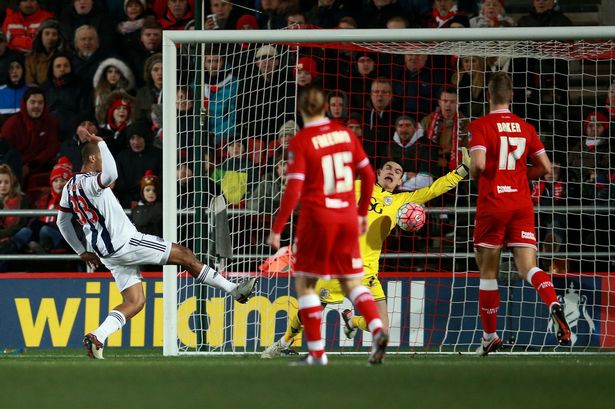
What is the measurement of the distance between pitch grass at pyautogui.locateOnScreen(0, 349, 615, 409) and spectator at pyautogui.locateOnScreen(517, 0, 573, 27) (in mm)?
6944

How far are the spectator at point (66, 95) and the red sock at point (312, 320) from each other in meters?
7.04

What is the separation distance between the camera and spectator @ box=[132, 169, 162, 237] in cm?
1171

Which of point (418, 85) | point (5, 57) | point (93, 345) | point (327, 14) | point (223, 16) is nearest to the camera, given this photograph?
point (93, 345)

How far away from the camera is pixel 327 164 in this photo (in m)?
6.82

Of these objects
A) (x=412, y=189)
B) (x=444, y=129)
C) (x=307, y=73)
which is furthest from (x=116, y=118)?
(x=444, y=129)

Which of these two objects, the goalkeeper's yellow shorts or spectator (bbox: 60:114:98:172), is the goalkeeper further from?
spectator (bbox: 60:114:98:172)

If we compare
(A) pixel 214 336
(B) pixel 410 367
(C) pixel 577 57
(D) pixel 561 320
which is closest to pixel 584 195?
(C) pixel 577 57

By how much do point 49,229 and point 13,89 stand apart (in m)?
2.17

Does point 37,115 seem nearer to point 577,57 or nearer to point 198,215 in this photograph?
point 198,215

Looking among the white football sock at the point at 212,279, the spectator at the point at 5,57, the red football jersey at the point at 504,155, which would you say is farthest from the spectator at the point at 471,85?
the spectator at the point at 5,57

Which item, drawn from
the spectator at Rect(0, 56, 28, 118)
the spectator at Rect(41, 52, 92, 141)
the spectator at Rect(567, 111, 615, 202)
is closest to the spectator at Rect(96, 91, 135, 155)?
the spectator at Rect(41, 52, 92, 141)

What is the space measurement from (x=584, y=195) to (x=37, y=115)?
6.37 metres

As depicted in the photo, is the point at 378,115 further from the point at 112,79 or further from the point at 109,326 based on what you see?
the point at 109,326

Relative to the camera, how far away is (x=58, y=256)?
11.9 m
